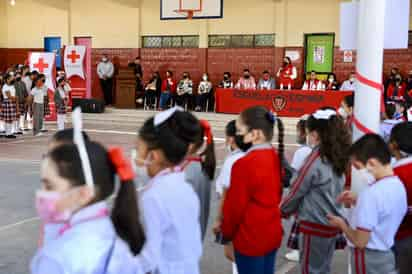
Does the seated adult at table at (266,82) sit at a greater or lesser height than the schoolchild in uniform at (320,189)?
greater

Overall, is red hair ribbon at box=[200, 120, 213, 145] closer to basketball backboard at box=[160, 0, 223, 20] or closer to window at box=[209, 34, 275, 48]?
basketball backboard at box=[160, 0, 223, 20]

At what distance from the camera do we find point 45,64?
51.0 feet

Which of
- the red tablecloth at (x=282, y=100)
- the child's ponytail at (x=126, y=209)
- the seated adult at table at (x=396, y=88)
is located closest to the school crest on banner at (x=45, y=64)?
the red tablecloth at (x=282, y=100)

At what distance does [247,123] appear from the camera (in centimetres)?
305

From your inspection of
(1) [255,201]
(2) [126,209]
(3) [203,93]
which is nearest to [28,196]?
(1) [255,201]

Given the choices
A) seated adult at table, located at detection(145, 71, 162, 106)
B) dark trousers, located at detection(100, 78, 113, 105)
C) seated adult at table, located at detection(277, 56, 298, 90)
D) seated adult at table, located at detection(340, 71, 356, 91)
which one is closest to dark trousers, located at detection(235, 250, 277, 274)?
seated adult at table, located at detection(340, 71, 356, 91)

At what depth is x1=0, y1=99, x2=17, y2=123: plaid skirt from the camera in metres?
12.8

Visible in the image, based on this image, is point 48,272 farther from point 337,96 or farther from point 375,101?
point 337,96

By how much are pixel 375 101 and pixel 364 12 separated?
53 cm

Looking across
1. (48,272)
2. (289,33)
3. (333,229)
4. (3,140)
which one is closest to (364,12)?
(333,229)

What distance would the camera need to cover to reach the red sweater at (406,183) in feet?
9.95

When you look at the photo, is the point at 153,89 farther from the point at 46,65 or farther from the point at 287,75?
the point at 287,75

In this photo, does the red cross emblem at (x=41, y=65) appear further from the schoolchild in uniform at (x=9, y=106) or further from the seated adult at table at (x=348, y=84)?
the seated adult at table at (x=348, y=84)

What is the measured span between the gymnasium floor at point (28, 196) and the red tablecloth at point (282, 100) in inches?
18.7
